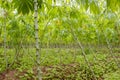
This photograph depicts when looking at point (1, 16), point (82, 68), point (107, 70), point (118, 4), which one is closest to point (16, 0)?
point (118, 4)

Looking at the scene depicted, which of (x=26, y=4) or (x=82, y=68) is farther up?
(x=26, y=4)

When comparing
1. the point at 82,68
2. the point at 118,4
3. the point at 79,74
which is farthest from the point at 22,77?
the point at 118,4

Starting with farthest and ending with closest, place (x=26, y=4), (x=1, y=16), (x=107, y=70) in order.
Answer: (x=107, y=70)
(x=1, y=16)
(x=26, y=4)

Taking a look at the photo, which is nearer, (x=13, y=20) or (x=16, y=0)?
(x=16, y=0)

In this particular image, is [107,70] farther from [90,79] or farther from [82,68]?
[90,79]

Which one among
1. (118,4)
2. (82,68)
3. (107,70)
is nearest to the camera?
(118,4)

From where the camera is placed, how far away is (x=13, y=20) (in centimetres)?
850

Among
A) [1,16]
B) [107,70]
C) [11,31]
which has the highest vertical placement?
[1,16]

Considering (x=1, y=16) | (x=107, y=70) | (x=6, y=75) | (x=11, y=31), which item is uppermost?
(x=1, y=16)

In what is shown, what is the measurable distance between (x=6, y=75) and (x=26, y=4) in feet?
22.9

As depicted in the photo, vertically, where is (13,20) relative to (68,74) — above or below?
above

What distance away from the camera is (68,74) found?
965 cm

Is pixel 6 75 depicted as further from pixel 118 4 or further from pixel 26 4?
pixel 118 4

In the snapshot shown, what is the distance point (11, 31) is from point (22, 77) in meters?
2.01
